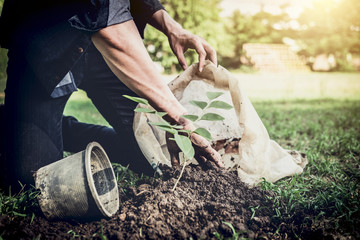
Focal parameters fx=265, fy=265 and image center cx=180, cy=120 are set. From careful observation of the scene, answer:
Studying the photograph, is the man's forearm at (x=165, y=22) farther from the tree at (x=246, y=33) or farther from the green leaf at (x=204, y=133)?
the tree at (x=246, y=33)

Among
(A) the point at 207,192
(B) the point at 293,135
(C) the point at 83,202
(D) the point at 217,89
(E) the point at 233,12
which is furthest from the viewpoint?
(E) the point at 233,12

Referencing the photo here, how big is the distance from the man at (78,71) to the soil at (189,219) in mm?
181

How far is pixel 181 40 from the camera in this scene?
1.62m

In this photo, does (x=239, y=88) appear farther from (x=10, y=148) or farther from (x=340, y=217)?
(x=10, y=148)

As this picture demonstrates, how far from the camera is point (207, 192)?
1.28m

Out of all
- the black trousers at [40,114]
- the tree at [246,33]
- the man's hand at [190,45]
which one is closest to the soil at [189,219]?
the black trousers at [40,114]

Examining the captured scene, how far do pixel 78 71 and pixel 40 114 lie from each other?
0.34 metres

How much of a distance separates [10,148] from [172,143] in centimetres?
97

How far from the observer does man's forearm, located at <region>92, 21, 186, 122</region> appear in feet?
3.78

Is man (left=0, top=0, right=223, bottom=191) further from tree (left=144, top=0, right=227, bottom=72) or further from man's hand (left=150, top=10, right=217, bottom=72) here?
tree (left=144, top=0, right=227, bottom=72)

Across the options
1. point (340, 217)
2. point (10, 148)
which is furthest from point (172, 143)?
point (10, 148)

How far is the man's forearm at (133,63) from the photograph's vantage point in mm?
1151

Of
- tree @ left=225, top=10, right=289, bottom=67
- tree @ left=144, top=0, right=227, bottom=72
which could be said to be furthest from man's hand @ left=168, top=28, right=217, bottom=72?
tree @ left=225, top=10, right=289, bottom=67

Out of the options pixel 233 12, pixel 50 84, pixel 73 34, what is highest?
pixel 73 34
